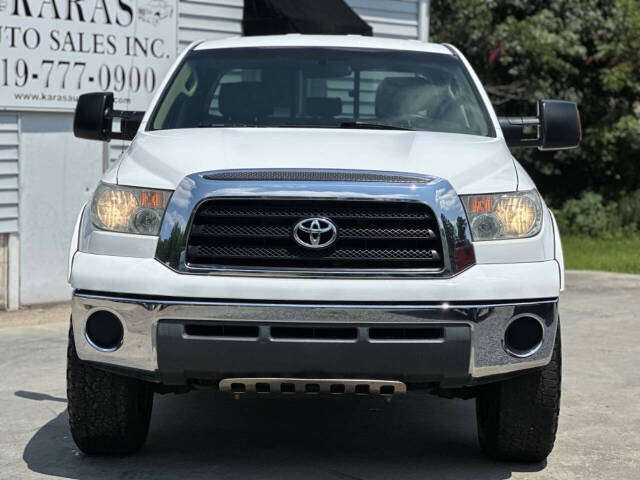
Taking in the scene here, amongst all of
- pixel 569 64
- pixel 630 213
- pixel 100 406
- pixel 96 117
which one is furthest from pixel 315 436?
pixel 569 64

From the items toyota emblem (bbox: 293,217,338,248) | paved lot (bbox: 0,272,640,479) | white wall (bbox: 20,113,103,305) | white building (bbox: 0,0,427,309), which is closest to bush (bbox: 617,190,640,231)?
white building (bbox: 0,0,427,309)

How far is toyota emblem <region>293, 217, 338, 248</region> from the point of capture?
4648mm

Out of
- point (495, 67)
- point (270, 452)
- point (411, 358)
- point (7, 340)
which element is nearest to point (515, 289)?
point (411, 358)

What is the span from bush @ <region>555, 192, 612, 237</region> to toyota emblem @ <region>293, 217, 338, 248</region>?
44.1 feet

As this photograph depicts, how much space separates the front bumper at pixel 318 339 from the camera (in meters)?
4.58

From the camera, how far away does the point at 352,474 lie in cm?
511

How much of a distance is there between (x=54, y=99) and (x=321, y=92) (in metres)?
4.74

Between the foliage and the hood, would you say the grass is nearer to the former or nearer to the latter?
the foliage

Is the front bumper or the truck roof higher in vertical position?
the truck roof

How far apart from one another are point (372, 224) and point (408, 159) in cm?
38

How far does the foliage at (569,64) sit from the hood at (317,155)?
12801 mm

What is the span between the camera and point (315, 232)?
15.3 feet

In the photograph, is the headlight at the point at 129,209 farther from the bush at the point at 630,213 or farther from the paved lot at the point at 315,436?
the bush at the point at 630,213

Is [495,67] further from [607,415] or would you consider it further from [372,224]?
[372,224]
